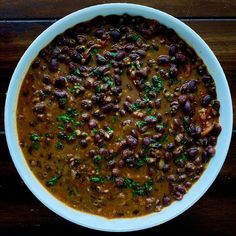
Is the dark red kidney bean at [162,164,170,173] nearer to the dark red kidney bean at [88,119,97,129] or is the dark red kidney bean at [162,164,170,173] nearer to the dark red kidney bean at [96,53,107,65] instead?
the dark red kidney bean at [88,119,97,129]

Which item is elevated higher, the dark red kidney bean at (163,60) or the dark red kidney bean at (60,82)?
the dark red kidney bean at (163,60)

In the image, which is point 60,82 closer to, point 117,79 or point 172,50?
point 117,79

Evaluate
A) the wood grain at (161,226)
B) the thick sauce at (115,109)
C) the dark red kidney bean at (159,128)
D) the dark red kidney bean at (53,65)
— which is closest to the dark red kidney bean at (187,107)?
the thick sauce at (115,109)

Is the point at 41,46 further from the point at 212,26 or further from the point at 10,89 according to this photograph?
the point at 212,26

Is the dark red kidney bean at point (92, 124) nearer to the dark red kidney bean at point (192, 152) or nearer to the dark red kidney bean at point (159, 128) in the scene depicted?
the dark red kidney bean at point (159, 128)

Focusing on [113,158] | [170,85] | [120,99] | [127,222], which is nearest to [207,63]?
[170,85]

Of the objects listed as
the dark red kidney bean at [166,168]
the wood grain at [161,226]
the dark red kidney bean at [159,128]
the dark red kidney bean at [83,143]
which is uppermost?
the dark red kidney bean at [159,128]
